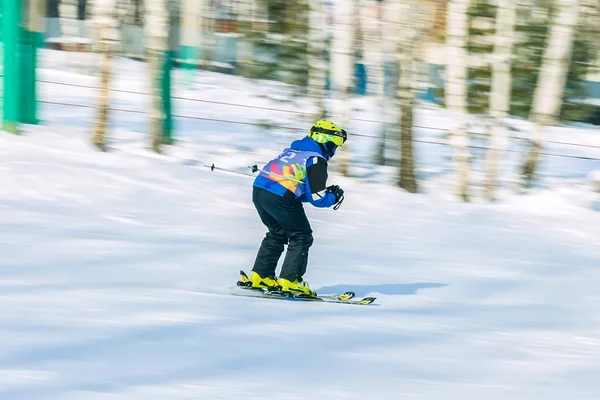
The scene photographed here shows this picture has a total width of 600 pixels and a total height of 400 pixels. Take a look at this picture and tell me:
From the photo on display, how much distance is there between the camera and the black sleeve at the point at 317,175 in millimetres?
7340

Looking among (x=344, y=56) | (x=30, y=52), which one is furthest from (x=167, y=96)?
(x=344, y=56)

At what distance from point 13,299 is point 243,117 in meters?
15.3

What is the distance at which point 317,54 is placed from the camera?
47.2 feet

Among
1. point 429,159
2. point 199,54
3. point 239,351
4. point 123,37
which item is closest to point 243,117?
point 429,159

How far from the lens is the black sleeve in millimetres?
7340

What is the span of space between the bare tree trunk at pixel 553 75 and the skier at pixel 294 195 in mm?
8080

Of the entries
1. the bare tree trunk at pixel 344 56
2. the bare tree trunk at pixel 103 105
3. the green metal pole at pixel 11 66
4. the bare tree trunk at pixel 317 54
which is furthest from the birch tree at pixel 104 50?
the bare tree trunk at pixel 344 56

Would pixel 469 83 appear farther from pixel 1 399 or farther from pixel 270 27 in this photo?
pixel 1 399

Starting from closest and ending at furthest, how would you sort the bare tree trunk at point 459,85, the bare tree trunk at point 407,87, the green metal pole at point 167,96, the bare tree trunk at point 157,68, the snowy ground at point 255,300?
the snowy ground at point 255,300 → the bare tree trunk at point 459,85 → the bare tree trunk at point 157,68 → the bare tree trunk at point 407,87 → the green metal pole at point 167,96

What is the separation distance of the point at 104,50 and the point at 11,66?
127 centimetres

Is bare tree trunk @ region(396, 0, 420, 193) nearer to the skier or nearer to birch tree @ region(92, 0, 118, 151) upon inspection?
birch tree @ region(92, 0, 118, 151)

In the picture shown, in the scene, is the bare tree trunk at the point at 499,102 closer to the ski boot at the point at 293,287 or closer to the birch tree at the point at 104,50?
the birch tree at the point at 104,50

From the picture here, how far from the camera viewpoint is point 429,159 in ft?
59.6

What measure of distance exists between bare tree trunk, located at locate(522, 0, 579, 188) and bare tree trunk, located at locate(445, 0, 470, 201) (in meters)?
1.47
